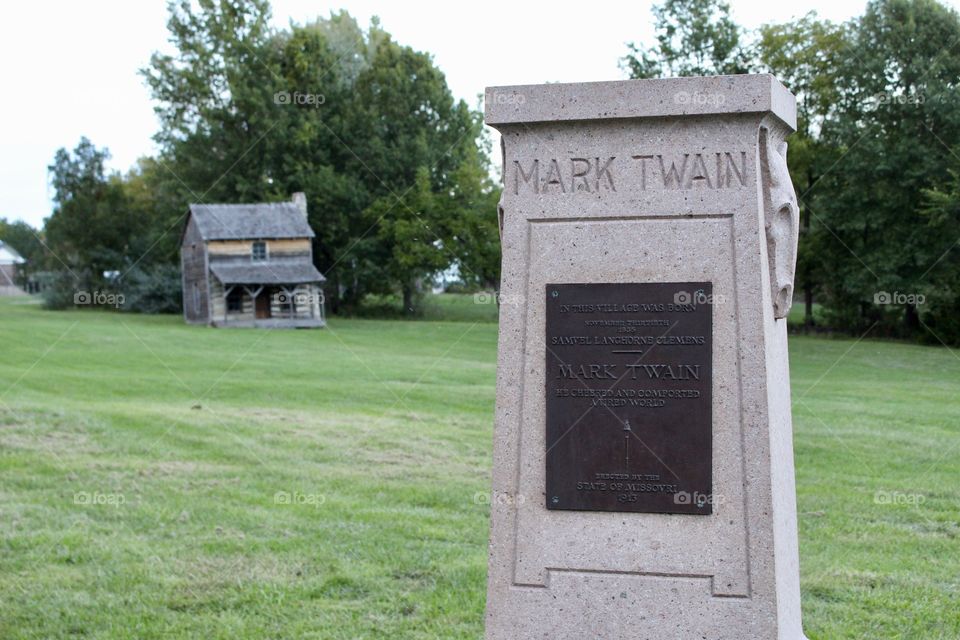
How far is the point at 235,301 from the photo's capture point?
151 ft

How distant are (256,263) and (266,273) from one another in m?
1.09

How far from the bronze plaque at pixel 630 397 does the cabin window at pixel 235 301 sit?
4197cm

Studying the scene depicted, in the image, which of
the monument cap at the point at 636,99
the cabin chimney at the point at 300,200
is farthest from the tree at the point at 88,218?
the monument cap at the point at 636,99

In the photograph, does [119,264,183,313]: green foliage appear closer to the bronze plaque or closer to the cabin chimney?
the cabin chimney

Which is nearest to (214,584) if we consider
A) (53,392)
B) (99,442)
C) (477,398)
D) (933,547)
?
(933,547)

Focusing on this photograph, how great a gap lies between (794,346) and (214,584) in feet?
86.9

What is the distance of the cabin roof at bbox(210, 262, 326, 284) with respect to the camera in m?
44.1

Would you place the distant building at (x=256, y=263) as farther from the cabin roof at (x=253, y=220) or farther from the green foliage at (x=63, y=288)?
the green foliage at (x=63, y=288)

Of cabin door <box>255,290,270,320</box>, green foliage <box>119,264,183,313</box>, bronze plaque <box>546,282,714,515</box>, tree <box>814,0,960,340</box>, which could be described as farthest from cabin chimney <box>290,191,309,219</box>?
bronze plaque <box>546,282,714,515</box>

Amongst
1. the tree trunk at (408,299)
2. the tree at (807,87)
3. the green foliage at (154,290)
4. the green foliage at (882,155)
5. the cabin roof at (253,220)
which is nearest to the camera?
the green foliage at (882,155)

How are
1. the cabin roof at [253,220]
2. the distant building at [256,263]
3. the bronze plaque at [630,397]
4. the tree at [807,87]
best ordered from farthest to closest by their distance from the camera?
the cabin roof at [253,220]
the distant building at [256,263]
the tree at [807,87]
the bronze plaque at [630,397]

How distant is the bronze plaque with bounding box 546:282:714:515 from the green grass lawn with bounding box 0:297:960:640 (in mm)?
1622

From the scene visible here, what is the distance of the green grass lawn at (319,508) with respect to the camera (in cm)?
650

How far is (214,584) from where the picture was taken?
6988 mm
